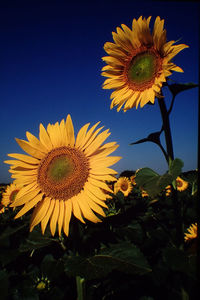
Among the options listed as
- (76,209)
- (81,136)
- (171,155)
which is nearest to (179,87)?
(171,155)

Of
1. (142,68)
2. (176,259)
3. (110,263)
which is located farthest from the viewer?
(142,68)

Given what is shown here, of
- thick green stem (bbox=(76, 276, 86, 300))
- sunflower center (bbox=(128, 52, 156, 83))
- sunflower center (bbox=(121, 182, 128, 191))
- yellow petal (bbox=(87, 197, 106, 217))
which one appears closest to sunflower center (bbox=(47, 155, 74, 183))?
yellow petal (bbox=(87, 197, 106, 217))

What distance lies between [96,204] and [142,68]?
56.6 inches

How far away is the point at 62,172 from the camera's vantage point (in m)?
1.84

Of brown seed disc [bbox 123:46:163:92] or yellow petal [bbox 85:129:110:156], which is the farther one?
brown seed disc [bbox 123:46:163:92]

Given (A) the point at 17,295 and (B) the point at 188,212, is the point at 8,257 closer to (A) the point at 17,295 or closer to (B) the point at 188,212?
(A) the point at 17,295

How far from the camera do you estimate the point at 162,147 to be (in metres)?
1.82

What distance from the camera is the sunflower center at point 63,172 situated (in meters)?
1.78

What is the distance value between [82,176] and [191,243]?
1086 mm

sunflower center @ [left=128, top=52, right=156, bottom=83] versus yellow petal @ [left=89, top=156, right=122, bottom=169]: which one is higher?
sunflower center @ [left=128, top=52, right=156, bottom=83]

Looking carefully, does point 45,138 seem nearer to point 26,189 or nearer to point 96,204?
point 26,189

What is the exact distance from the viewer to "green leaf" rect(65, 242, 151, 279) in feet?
4.26

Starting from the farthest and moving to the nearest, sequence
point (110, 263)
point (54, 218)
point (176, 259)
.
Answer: point (54, 218)
point (176, 259)
point (110, 263)

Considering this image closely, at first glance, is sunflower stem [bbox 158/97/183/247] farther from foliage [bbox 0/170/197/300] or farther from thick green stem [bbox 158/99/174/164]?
foliage [bbox 0/170/197/300]
